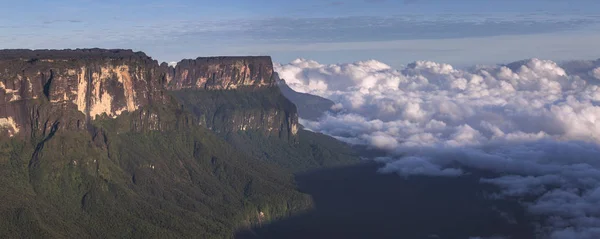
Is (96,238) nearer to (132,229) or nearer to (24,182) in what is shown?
(132,229)

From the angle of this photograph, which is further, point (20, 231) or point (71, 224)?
point (71, 224)

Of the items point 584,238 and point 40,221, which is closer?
point 40,221

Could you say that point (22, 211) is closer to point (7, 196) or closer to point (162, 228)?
point (7, 196)

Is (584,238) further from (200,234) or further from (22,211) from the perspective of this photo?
(22,211)

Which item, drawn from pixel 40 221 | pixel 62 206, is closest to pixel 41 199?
pixel 62 206

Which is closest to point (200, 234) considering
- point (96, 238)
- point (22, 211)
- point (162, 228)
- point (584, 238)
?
point (162, 228)

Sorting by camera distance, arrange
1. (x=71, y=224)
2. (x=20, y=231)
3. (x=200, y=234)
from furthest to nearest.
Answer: (x=200, y=234)
(x=71, y=224)
(x=20, y=231)

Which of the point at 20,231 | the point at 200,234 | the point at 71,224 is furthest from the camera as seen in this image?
the point at 200,234

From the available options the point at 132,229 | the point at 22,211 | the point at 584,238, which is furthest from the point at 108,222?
the point at 584,238
